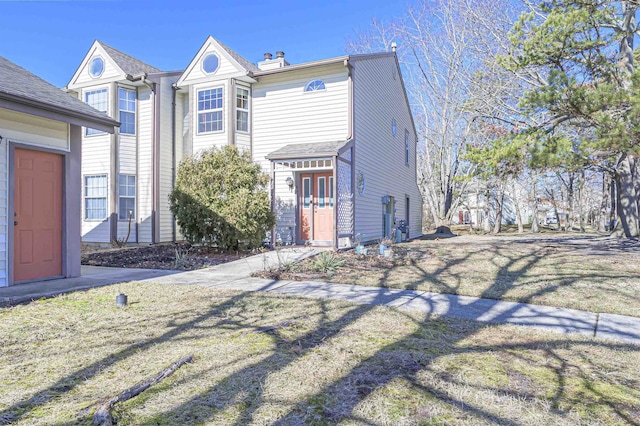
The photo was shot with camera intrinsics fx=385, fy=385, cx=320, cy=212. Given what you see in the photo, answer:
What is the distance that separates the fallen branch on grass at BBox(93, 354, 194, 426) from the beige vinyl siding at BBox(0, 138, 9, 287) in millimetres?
4626

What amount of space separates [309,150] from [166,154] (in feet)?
19.0

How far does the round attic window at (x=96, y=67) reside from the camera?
44.3ft

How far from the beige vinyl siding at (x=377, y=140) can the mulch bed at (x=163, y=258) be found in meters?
4.47

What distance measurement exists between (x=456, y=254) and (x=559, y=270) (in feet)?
8.52

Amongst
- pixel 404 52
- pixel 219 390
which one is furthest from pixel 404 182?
pixel 219 390

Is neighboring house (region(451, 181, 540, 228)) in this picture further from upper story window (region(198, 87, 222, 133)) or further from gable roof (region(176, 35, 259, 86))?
upper story window (region(198, 87, 222, 133))

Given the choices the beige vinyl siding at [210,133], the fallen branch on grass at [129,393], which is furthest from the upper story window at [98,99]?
the fallen branch on grass at [129,393]

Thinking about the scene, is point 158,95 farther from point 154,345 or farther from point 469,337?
point 469,337

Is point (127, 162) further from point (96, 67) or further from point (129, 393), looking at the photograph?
point (129, 393)

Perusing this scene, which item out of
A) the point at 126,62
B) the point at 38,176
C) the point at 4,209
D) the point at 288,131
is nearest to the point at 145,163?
the point at 126,62

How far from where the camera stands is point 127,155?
13.4 metres

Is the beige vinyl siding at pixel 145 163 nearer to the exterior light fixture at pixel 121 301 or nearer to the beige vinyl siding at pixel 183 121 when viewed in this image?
the beige vinyl siding at pixel 183 121

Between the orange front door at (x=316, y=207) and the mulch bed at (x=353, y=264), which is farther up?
the orange front door at (x=316, y=207)

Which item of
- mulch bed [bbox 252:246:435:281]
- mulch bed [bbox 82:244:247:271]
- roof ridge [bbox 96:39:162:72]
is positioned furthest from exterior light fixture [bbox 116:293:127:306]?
roof ridge [bbox 96:39:162:72]
